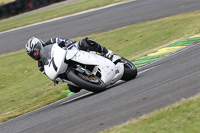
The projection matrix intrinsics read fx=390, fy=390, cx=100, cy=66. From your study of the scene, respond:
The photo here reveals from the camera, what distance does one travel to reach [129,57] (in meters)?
12.8

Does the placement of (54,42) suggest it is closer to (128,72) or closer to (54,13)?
(128,72)

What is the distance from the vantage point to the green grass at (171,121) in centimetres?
439

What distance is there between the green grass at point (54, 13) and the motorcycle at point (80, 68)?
17010mm

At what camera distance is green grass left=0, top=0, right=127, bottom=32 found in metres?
24.9

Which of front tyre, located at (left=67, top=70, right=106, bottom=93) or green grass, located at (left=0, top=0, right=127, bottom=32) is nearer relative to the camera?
front tyre, located at (left=67, top=70, right=106, bottom=93)

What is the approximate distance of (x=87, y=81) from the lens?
7461mm

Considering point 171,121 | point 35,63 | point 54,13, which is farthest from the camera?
point 54,13

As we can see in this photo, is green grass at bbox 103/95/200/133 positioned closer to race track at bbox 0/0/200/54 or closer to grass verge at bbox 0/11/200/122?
grass verge at bbox 0/11/200/122

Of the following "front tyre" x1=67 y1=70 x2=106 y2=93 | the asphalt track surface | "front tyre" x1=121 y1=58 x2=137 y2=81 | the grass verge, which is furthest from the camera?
the grass verge

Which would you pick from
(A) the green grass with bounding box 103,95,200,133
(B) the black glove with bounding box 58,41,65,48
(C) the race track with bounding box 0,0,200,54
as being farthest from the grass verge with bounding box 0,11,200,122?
(A) the green grass with bounding box 103,95,200,133

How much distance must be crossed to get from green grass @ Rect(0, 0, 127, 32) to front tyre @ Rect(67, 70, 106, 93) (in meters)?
17.4

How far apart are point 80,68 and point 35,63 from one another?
8145 millimetres

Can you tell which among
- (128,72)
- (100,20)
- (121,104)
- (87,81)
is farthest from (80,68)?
(100,20)

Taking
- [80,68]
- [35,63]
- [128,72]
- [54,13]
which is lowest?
[54,13]
